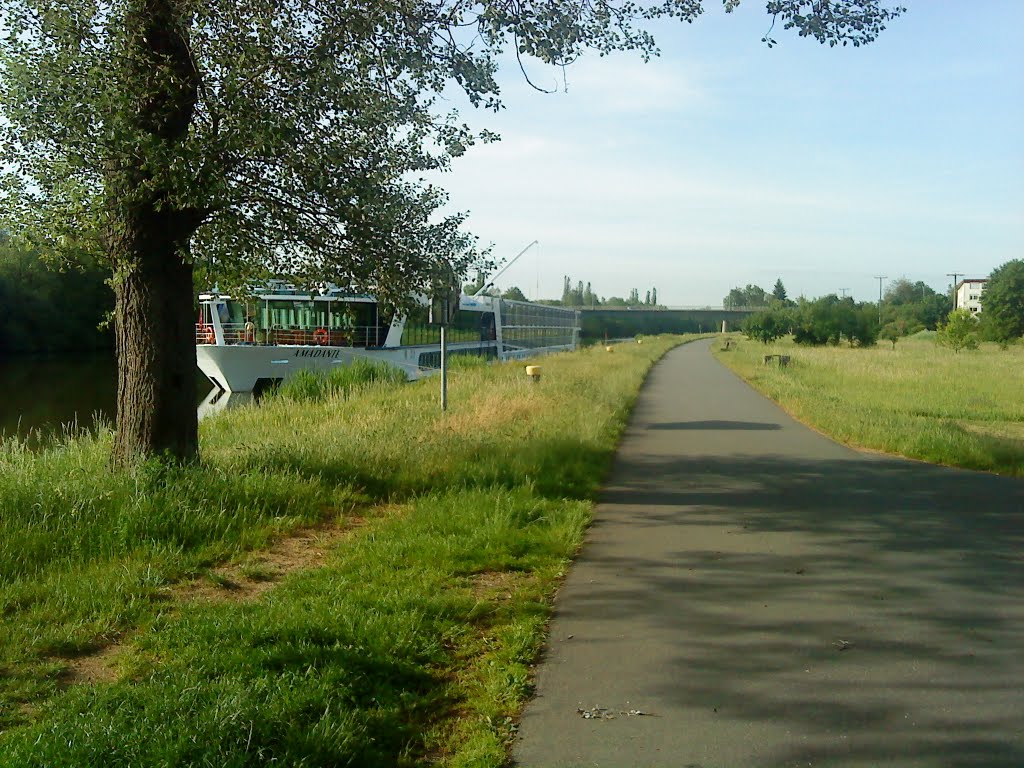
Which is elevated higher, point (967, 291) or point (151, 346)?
point (967, 291)

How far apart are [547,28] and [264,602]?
6863mm

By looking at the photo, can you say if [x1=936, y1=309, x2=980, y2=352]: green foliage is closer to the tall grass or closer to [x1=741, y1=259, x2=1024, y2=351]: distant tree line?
[x1=741, y1=259, x2=1024, y2=351]: distant tree line

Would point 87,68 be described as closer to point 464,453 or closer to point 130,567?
point 130,567

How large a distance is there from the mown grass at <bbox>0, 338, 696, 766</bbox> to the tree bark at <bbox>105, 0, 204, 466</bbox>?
62 centimetres

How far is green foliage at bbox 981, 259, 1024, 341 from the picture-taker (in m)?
92.7

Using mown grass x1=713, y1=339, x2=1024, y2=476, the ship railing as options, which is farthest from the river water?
mown grass x1=713, y1=339, x2=1024, y2=476

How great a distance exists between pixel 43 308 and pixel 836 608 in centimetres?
5496

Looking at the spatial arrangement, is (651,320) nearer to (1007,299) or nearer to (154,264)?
(1007,299)

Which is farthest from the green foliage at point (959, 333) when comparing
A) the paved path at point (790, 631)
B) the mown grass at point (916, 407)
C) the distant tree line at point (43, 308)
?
the paved path at point (790, 631)

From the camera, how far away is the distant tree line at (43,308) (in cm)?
5128

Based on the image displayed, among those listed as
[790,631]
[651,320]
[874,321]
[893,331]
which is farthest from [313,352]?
[651,320]

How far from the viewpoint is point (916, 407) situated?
23.2 metres

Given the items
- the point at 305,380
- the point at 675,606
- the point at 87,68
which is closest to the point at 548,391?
the point at 305,380

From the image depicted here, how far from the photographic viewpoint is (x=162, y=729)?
388 cm
